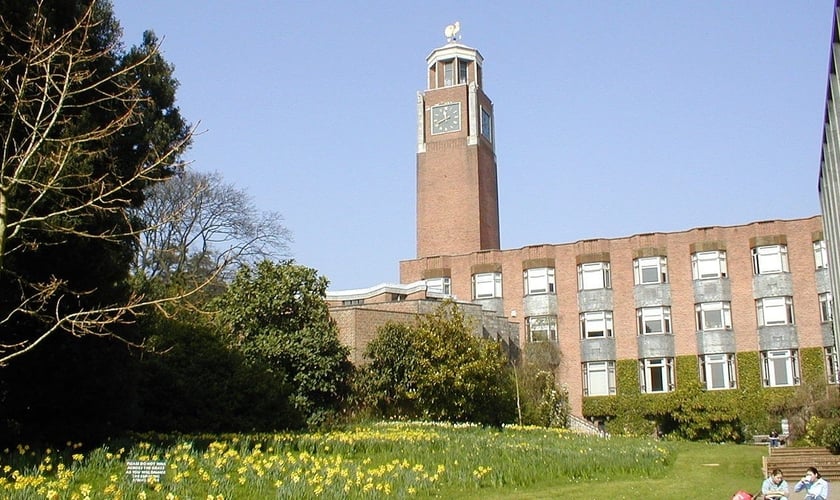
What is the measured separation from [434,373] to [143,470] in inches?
788

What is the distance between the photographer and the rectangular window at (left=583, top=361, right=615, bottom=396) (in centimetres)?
4481

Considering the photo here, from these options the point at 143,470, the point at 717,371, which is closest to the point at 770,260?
the point at 717,371

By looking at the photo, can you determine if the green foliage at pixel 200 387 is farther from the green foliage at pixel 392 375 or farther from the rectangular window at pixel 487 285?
the rectangular window at pixel 487 285

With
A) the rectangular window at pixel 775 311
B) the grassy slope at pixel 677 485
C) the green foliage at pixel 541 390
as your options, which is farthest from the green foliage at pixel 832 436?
the rectangular window at pixel 775 311

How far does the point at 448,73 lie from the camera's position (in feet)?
206

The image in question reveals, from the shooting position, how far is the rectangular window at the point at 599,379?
147ft

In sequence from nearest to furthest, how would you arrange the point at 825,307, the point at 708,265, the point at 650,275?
the point at 825,307, the point at 708,265, the point at 650,275

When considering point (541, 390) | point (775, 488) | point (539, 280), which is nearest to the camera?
point (775, 488)

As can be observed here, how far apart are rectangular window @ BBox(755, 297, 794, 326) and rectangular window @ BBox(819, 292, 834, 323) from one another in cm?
130

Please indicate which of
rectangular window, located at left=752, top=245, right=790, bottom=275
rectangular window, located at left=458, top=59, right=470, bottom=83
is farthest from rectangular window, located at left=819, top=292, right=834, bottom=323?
rectangular window, located at left=458, top=59, right=470, bottom=83

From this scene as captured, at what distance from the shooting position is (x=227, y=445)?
1614 centimetres

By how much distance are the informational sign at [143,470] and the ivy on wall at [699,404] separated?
32.7 metres

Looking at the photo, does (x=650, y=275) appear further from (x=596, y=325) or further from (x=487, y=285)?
(x=487, y=285)

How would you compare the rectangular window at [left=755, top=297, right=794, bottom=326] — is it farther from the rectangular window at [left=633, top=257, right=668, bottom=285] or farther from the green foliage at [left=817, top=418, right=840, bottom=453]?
the green foliage at [left=817, top=418, right=840, bottom=453]
